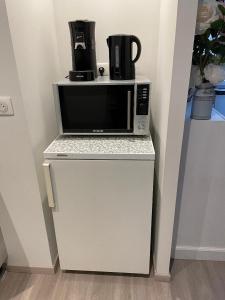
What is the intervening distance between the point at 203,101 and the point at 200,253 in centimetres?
110

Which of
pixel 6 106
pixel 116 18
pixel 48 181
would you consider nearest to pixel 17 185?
pixel 48 181

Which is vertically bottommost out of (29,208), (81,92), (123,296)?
(123,296)

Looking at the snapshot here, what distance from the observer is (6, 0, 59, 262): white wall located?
43.1 inches

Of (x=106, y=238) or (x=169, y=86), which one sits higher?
(x=169, y=86)

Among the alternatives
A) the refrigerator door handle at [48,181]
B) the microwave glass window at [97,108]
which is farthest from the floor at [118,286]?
the microwave glass window at [97,108]

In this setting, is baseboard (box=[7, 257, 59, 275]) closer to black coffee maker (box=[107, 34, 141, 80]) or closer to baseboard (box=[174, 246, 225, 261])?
baseboard (box=[174, 246, 225, 261])

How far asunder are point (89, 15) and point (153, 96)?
69cm

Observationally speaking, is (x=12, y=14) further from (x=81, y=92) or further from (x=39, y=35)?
(x=81, y=92)

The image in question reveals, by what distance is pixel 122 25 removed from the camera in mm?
1507

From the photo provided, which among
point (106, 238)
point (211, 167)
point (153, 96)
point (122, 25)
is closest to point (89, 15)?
point (122, 25)

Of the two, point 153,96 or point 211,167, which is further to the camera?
point 153,96

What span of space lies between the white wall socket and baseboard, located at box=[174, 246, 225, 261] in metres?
1.43

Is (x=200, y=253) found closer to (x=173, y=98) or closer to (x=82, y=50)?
(x=173, y=98)

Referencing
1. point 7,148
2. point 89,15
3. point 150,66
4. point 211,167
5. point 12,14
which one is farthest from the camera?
point 150,66
